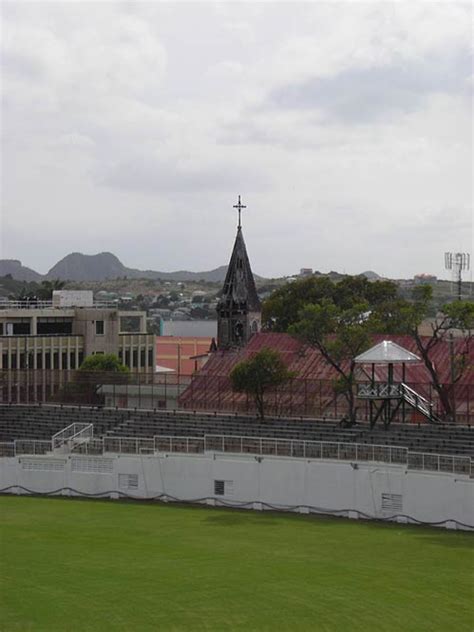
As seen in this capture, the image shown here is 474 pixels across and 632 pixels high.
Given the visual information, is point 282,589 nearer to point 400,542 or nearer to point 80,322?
point 400,542

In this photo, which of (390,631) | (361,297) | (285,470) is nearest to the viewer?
(390,631)

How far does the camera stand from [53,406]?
199ft

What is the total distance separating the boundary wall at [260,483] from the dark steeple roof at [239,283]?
1711 inches

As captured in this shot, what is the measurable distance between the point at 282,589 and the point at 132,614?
171 inches

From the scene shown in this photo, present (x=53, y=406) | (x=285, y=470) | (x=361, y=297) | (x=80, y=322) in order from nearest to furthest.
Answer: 1. (x=285, y=470)
2. (x=53, y=406)
3. (x=361, y=297)
4. (x=80, y=322)

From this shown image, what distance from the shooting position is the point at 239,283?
92.4 metres

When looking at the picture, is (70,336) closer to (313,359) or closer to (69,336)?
(69,336)

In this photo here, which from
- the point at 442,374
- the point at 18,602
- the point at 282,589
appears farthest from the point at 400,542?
the point at 442,374

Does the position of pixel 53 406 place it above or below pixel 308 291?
below

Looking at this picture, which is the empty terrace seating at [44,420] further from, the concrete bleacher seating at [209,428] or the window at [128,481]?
the window at [128,481]

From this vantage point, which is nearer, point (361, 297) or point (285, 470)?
point (285, 470)

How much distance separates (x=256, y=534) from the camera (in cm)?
3819

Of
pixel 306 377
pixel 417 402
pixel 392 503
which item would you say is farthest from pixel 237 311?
pixel 392 503

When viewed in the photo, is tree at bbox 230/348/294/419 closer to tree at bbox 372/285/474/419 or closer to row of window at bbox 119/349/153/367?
tree at bbox 372/285/474/419
